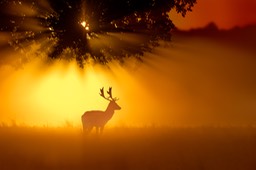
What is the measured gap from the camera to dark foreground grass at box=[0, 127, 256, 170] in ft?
51.9

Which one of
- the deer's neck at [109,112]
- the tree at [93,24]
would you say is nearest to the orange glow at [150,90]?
the deer's neck at [109,112]

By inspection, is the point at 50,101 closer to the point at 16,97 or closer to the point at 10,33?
the point at 16,97

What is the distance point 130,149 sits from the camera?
18.2 m

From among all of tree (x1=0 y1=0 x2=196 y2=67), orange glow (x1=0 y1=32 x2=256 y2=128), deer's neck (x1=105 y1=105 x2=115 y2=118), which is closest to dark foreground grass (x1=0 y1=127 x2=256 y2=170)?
deer's neck (x1=105 y1=105 x2=115 y2=118)

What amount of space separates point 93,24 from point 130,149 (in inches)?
213

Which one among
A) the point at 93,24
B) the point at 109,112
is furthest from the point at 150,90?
the point at 93,24

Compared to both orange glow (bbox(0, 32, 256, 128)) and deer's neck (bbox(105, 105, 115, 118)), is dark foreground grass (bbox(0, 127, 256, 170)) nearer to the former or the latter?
deer's neck (bbox(105, 105, 115, 118))

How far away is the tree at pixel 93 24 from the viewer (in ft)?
68.5

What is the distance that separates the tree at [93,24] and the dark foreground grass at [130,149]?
2.99 meters

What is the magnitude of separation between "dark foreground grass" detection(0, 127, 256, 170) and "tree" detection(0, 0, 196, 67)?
118 inches

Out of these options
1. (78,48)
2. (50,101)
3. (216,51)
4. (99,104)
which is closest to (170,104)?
(99,104)

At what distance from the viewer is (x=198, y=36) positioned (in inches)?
3287

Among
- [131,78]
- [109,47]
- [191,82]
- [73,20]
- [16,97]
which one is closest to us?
[73,20]

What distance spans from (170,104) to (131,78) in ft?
27.5
